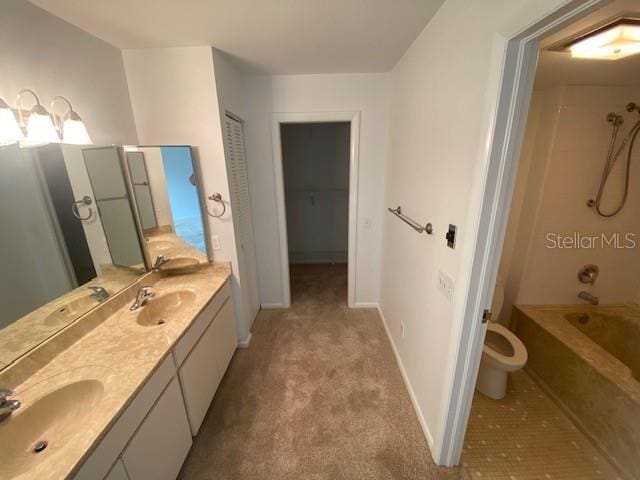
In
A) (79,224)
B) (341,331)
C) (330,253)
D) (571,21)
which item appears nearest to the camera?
(571,21)

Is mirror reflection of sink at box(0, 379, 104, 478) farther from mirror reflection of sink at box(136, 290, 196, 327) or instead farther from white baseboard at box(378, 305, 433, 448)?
white baseboard at box(378, 305, 433, 448)

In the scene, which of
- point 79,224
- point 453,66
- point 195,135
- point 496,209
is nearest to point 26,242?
point 79,224

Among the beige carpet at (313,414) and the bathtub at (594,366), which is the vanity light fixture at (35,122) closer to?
the beige carpet at (313,414)

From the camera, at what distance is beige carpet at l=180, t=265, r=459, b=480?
1367 mm

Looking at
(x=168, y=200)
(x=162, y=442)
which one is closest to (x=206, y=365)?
(x=162, y=442)

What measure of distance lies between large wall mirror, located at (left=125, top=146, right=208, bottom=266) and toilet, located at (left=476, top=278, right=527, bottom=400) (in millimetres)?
2330

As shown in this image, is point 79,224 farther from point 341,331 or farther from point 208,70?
point 341,331

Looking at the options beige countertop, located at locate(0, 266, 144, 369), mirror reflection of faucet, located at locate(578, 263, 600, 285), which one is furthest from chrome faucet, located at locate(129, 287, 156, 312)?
mirror reflection of faucet, located at locate(578, 263, 600, 285)

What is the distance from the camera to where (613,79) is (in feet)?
5.54

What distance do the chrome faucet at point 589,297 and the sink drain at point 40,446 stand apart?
3.60 meters

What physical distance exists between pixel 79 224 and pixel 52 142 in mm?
413

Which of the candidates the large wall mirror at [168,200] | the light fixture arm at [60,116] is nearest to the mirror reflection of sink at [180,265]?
the large wall mirror at [168,200]

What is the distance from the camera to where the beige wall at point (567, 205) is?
6.05 feet

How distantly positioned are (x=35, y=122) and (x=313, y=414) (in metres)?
2.21
